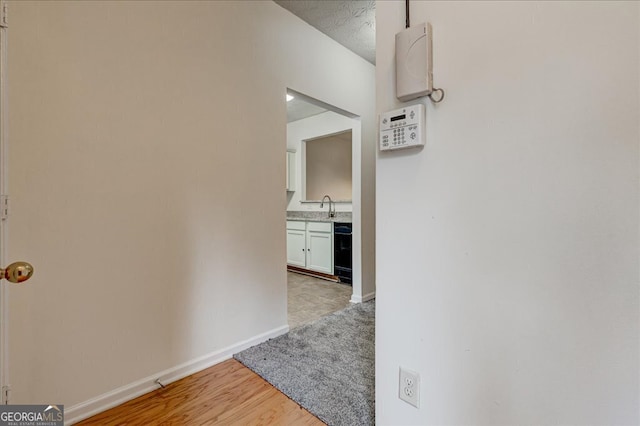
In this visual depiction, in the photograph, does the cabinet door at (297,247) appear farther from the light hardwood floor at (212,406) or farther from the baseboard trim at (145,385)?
the light hardwood floor at (212,406)

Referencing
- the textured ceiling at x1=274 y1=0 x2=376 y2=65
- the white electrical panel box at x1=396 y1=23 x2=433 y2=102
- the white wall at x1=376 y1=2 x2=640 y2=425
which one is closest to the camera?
the white wall at x1=376 y1=2 x2=640 y2=425

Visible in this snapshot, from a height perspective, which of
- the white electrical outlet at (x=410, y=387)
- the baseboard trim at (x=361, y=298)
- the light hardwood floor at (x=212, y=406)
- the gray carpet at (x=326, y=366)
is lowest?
the light hardwood floor at (x=212, y=406)

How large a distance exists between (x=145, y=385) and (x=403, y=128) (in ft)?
6.31

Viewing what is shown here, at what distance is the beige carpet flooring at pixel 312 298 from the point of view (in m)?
2.87

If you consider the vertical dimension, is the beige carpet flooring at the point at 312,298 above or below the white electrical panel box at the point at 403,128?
below

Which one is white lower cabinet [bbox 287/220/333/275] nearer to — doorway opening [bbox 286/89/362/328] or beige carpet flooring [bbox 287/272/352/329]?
doorway opening [bbox 286/89/362/328]

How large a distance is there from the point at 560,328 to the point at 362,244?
2.59m

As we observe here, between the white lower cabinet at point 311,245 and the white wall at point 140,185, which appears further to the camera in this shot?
the white lower cabinet at point 311,245

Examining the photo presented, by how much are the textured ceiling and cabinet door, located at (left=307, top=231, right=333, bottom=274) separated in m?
2.51

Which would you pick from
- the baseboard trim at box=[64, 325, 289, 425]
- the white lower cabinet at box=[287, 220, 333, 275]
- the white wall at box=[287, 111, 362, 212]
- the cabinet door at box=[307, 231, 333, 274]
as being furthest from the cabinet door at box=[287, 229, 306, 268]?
the baseboard trim at box=[64, 325, 289, 425]

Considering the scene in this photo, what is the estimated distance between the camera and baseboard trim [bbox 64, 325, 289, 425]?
1452mm

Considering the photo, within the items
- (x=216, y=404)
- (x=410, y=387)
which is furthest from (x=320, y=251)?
(x=410, y=387)

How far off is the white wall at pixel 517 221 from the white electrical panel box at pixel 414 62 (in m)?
0.04

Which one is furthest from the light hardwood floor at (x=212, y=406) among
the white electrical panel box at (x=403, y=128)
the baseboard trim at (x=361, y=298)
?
the baseboard trim at (x=361, y=298)
